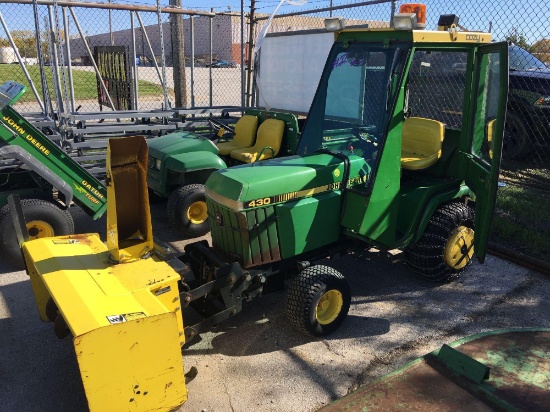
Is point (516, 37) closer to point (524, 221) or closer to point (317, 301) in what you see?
point (524, 221)

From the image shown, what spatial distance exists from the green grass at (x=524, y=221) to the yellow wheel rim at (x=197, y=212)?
11.0ft

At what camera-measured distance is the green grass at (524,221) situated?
17.2 ft

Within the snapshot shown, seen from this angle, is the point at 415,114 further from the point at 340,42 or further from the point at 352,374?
the point at 352,374

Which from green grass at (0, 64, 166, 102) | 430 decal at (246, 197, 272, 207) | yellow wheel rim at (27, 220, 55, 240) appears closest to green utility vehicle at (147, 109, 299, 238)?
yellow wheel rim at (27, 220, 55, 240)

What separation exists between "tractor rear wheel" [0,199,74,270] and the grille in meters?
2.10

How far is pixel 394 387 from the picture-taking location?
163cm

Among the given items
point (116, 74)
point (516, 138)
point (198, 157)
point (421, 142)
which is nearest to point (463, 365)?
point (421, 142)

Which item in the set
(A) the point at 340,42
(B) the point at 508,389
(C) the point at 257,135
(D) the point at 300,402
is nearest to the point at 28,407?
(D) the point at 300,402

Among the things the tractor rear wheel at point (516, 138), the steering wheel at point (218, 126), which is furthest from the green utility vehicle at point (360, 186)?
the tractor rear wheel at point (516, 138)

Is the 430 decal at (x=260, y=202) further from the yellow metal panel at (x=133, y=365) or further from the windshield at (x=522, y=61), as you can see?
the windshield at (x=522, y=61)

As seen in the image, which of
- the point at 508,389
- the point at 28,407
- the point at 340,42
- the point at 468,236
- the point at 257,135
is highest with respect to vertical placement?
the point at 340,42

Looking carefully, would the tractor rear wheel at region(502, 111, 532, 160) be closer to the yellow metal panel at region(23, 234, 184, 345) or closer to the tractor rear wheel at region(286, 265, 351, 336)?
the tractor rear wheel at region(286, 265, 351, 336)

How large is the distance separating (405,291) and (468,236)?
728 mm

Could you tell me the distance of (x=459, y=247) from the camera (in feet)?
13.5
